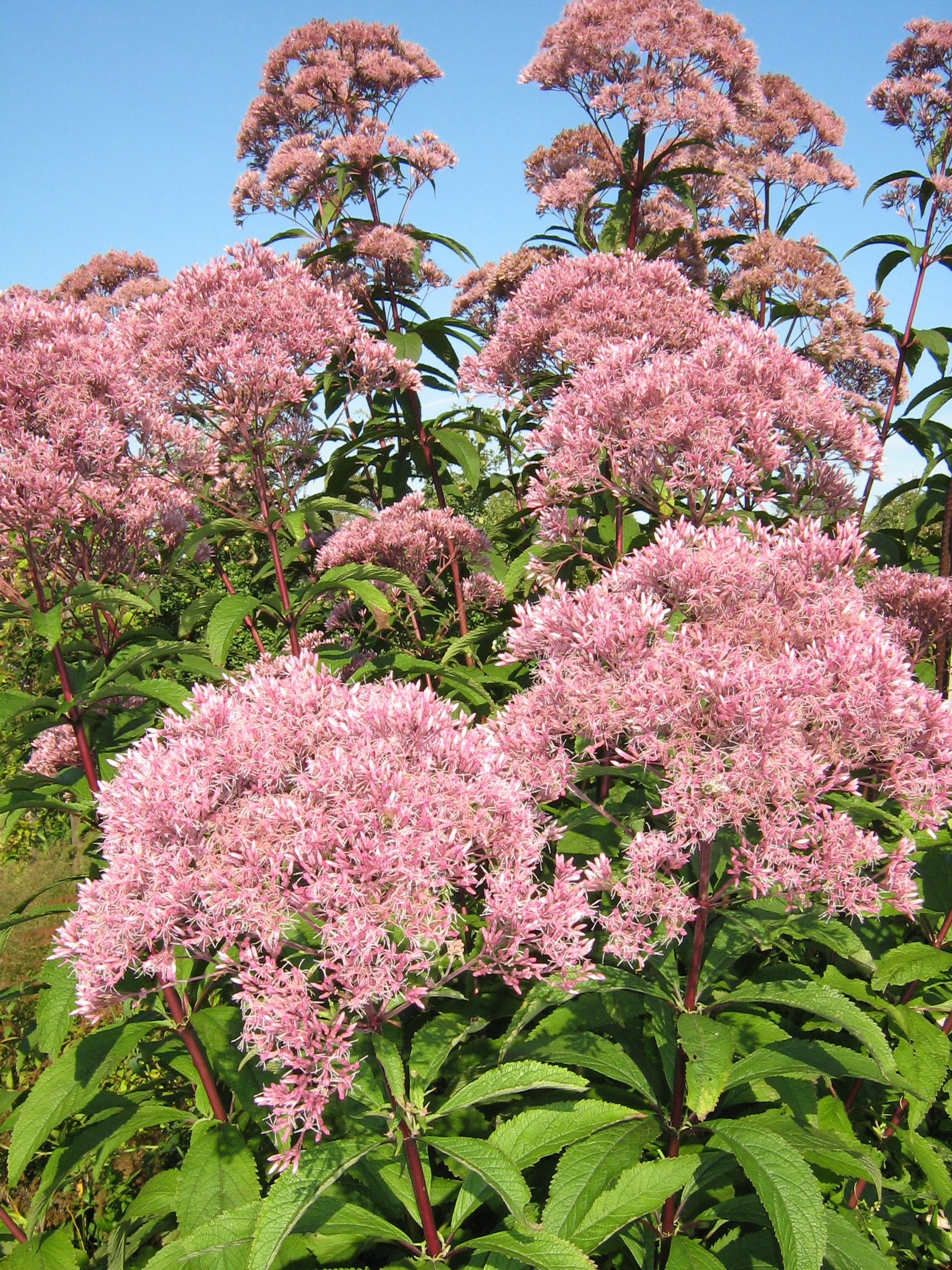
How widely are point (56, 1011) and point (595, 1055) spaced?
1.90m

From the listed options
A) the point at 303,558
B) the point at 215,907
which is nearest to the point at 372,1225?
the point at 215,907

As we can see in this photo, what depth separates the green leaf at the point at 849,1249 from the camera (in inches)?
89.3

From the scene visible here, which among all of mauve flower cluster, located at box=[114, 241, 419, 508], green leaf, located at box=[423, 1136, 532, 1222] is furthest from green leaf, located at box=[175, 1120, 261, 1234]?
mauve flower cluster, located at box=[114, 241, 419, 508]

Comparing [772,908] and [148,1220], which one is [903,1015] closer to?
[772,908]

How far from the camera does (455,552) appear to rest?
227 inches

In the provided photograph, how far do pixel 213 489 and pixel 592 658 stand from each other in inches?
122

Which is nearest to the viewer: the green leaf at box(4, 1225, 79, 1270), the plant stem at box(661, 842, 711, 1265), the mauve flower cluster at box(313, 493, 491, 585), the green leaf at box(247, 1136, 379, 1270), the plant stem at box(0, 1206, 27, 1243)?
the green leaf at box(247, 1136, 379, 1270)

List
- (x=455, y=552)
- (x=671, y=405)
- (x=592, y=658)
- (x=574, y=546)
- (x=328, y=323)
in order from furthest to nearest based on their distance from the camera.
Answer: (x=455, y=552), (x=328, y=323), (x=574, y=546), (x=671, y=405), (x=592, y=658)

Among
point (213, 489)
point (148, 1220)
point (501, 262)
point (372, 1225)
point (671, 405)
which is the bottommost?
point (148, 1220)

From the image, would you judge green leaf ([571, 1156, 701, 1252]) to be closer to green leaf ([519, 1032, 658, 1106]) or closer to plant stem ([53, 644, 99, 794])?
green leaf ([519, 1032, 658, 1106])

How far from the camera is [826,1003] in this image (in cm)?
235

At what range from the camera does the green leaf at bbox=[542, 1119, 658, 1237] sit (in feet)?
7.46

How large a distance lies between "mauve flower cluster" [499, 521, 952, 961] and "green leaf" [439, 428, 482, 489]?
9.45ft

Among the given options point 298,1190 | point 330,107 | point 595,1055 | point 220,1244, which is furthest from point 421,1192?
point 330,107
